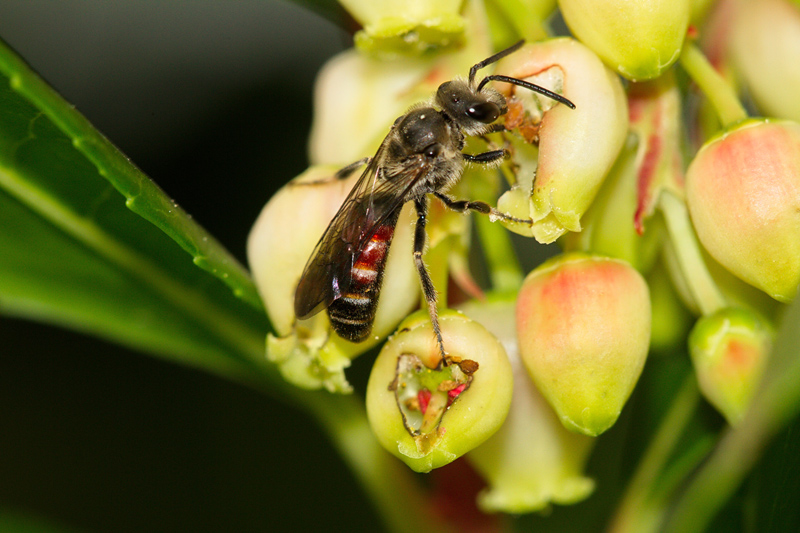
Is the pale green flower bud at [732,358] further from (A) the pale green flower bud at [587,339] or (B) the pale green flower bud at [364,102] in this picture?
(B) the pale green flower bud at [364,102]

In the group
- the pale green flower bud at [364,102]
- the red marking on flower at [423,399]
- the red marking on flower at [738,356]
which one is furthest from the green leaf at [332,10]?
the red marking on flower at [738,356]

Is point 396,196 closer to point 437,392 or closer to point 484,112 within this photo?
point 484,112

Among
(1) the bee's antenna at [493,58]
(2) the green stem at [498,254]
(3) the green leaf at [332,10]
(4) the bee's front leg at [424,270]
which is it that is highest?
(3) the green leaf at [332,10]

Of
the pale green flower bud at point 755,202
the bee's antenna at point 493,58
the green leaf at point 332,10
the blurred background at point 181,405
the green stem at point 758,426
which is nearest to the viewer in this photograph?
the green stem at point 758,426

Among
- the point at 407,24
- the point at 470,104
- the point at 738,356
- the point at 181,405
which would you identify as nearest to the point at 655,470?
the point at 738,356

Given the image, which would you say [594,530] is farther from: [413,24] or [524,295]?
[413,24]

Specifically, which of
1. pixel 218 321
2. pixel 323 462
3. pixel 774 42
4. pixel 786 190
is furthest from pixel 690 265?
pixel 323 462
